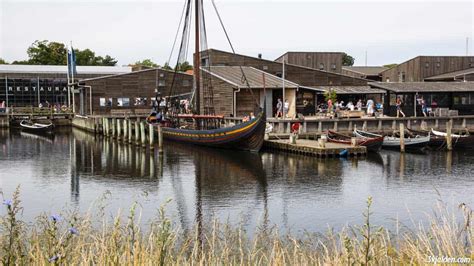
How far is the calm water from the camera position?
20156mm

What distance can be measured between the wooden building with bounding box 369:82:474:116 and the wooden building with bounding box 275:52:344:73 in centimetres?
1814

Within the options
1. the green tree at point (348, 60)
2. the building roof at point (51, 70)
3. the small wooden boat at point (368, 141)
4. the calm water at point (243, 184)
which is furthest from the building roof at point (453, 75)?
the green tree at point (348, 60)

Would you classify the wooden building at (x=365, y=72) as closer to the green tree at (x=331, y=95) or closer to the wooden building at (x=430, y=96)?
the green tree at (x=331, y=95)

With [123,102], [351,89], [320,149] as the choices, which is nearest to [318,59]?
[351,89]

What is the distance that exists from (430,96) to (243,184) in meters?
27.8

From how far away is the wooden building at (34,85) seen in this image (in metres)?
74.7

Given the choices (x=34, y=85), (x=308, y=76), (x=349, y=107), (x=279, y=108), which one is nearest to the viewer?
(x=279, y=108)

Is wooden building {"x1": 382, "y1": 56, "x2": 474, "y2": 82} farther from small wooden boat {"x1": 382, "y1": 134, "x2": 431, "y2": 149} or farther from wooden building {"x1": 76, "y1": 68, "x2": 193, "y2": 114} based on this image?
small wooden boat {"x1": 382, "y1": 134, "x2": 431, "y2": 149}

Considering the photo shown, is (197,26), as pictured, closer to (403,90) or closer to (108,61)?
(403,90)

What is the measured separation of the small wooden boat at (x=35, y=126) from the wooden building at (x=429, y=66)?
37128mm

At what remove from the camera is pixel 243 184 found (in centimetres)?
2634

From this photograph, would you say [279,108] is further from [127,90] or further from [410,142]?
[127,90]

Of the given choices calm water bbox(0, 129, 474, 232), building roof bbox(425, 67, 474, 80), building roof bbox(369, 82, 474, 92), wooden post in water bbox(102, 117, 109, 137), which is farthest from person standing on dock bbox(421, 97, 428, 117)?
wooden post in water bbox(102, 117, 109, 137)

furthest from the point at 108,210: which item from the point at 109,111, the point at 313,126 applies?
the point at 109,111
